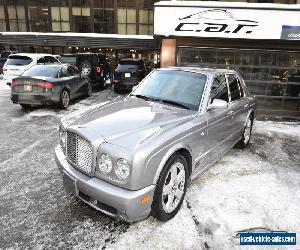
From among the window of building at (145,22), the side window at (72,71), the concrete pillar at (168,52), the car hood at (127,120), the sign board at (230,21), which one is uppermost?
the window of building at (145,22)

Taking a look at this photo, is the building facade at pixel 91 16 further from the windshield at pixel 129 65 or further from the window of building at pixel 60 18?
the windshield at pixel 129 65

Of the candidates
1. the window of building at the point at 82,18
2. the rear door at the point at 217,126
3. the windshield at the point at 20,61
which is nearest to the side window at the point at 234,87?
the rear door at the point at 217,126

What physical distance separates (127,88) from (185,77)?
31.8 ft

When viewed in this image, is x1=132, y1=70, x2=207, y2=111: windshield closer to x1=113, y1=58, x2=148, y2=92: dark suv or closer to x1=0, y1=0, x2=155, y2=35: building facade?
x1=113, y1=58, x2=148, y2=92: dark suv

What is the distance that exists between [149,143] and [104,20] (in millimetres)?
30708

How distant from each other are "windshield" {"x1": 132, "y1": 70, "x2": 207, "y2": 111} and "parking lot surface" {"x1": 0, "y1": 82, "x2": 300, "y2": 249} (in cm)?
145

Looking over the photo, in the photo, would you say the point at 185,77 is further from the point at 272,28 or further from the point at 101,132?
the point at 272,28

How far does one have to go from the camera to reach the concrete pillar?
1043 cm

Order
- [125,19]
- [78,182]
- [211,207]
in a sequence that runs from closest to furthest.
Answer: [78,182] → [211,207] → [125,19]

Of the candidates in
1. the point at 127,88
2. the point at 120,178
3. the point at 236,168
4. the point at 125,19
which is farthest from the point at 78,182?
the point at 125,19

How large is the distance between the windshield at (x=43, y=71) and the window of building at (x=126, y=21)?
2238cm

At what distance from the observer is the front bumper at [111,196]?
2865mm

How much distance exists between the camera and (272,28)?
365 inches

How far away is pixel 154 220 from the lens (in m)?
3.58
